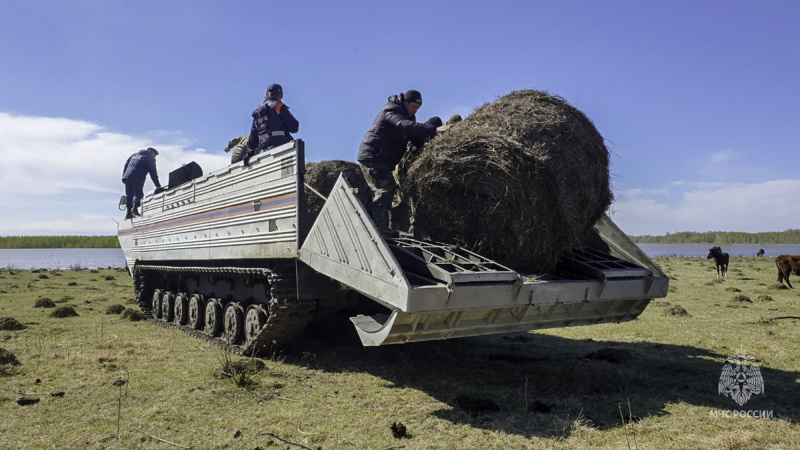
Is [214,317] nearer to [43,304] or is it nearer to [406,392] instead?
[406,392]

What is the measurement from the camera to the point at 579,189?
643 cm

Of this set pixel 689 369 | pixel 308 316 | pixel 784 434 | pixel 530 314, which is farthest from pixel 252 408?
pixel 689 369

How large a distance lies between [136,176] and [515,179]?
1191 centimetres

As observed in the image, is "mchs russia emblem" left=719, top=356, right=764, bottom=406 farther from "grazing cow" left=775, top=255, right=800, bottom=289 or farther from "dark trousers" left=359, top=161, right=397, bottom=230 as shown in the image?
"grazing cow" left=775, top=255, right=800, bottom=289

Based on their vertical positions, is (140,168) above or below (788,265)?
above

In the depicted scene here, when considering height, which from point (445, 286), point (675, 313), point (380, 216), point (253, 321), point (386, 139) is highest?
point (386, 139)

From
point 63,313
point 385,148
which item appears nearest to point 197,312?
point 63,313

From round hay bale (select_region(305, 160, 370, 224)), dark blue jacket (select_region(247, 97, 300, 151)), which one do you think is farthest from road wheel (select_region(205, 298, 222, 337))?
dark blue jacket (select_region(247, 97, 300, 151))

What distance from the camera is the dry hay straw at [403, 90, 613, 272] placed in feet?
20.1

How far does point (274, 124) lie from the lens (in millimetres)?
9266

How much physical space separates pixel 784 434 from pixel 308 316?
5.49m

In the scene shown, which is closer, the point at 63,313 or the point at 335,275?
the point at 335,275

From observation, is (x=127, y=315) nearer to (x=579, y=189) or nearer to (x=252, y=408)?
(x=252, y=408)

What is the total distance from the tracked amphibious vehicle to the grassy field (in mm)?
695
